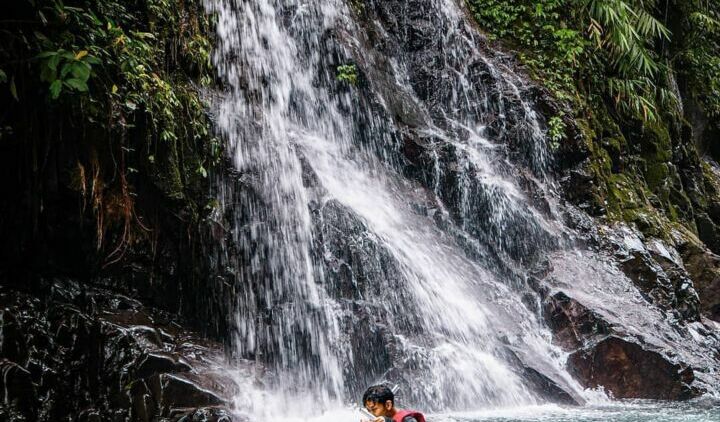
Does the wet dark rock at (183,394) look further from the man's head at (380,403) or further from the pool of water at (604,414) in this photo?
the pool of water at (604,414)

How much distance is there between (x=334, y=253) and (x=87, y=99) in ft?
9.67

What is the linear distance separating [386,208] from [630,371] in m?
3.42

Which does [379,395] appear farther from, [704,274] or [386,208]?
[704,274]

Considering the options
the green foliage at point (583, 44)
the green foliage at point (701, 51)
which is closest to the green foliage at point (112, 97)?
the green foliage at point (583, 44)

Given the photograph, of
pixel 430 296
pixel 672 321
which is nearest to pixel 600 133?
pixel 672 321

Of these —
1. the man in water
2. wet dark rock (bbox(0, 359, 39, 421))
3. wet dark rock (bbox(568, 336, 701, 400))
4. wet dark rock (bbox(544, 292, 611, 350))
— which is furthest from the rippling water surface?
wet dark rock (bbox(0, 359, 39, 421))

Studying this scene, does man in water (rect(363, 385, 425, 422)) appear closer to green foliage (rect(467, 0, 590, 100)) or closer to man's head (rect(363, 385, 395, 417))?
man's head (rect(363, 385, 395, 417))

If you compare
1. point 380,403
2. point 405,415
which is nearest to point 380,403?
point 380,403

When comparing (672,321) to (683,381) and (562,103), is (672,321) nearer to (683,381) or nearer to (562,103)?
(683,381)

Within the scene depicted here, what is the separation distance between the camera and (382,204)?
7914 millimetres

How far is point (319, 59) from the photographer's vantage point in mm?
8836

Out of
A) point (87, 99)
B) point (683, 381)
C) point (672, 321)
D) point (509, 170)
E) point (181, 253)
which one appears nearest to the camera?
point (87, 99)

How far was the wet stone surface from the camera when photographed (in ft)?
14.3

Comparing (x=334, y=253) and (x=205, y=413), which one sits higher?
(x=334, y=253)
